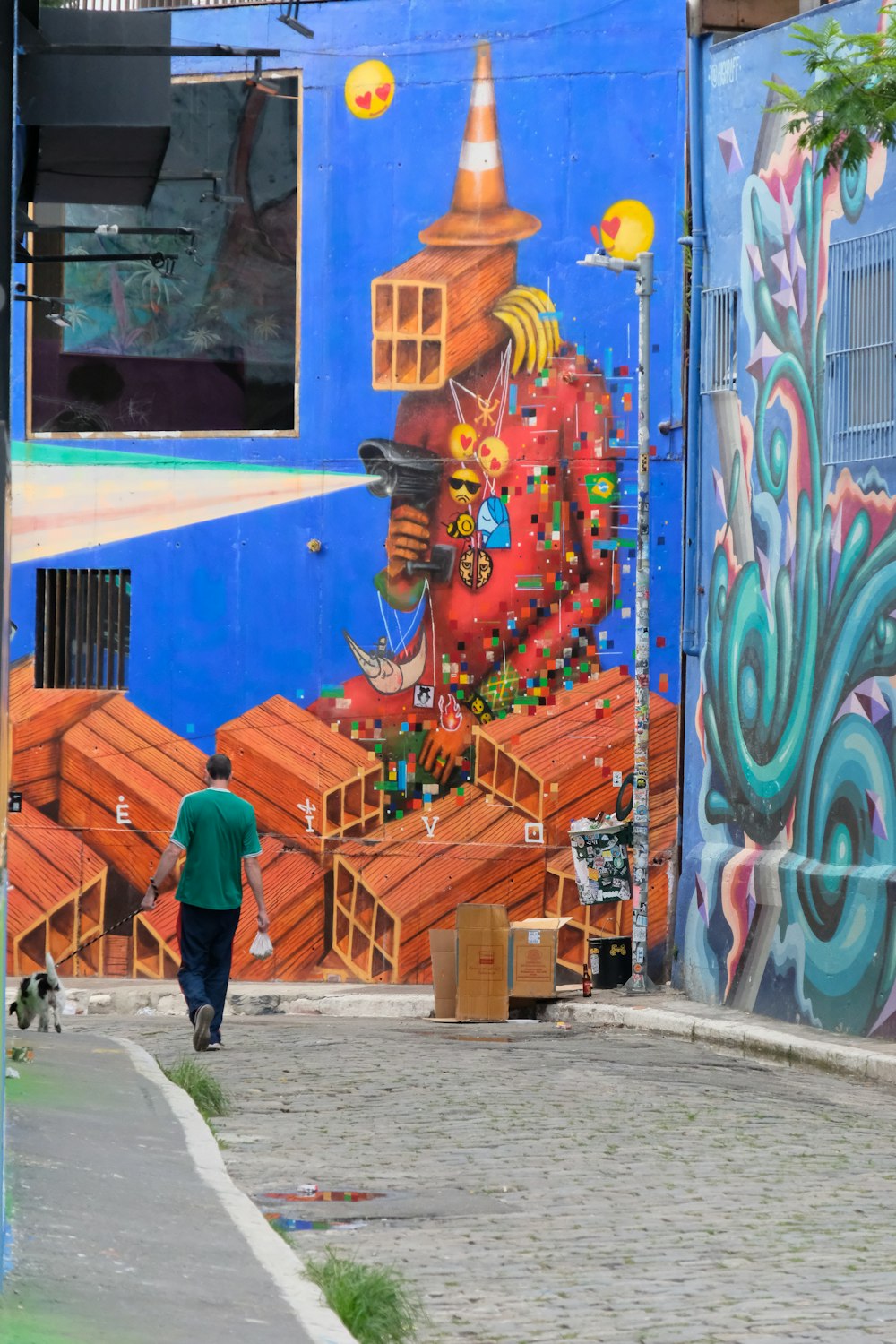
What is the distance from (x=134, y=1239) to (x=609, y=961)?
42.1 ft

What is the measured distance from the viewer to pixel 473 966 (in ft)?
55.1

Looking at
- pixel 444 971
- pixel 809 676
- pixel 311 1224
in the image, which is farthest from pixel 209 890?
pixel 311 1224

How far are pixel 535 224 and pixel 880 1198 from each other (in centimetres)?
1471

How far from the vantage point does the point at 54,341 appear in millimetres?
22375

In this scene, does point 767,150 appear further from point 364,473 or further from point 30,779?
point 30,779

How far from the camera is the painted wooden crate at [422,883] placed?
835 inches

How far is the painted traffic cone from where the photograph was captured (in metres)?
21.5

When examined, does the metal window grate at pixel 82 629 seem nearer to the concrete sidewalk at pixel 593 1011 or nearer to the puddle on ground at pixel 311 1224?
the concrete sidewalk at pixel 593 1011

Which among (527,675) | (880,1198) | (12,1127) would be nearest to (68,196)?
(12,1127)

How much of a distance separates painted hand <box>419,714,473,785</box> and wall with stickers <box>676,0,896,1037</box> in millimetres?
3317

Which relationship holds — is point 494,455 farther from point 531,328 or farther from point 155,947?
point 155,947

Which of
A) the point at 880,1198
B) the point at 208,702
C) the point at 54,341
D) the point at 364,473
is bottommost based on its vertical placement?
the point at 880,1198

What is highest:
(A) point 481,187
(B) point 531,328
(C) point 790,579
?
(A) point 481,187

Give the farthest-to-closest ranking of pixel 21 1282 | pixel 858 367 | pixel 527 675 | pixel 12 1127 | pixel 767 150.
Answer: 1. pixel 527 675
2. pixel 767 150
3. pixel 858 367
4. pixel 12 1127
5. pixel 21 1282
